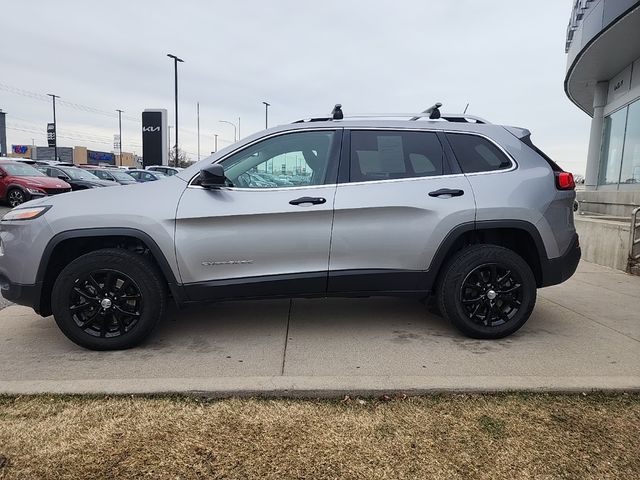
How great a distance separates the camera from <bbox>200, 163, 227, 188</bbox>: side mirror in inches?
142

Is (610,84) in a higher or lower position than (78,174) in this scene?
higher

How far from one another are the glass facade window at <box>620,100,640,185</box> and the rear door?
500 inches

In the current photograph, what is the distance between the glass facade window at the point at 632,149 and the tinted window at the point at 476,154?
40.1ft

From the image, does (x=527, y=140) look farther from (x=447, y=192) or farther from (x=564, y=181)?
(x=447, y=192)

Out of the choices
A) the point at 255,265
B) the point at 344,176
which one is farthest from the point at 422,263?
the point at 255,265

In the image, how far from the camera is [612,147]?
1697cm

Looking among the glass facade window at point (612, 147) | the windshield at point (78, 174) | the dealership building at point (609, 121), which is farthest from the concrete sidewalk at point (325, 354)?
the windshield at point (78, 174)

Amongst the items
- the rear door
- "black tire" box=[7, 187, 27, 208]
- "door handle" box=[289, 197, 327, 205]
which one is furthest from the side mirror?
"black tire" box=[7, 187, 27, 208]

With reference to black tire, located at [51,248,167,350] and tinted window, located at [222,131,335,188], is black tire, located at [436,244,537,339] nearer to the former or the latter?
tinted window, located at [222,131,335,188]

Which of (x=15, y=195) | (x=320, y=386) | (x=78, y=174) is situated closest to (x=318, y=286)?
(x=320, y=386)

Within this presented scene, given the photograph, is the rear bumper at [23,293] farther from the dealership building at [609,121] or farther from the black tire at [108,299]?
the dealership building at [609,121]

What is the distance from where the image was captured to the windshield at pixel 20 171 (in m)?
15.4

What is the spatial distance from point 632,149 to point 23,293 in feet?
53.8

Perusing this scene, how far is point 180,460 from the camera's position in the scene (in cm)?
243
